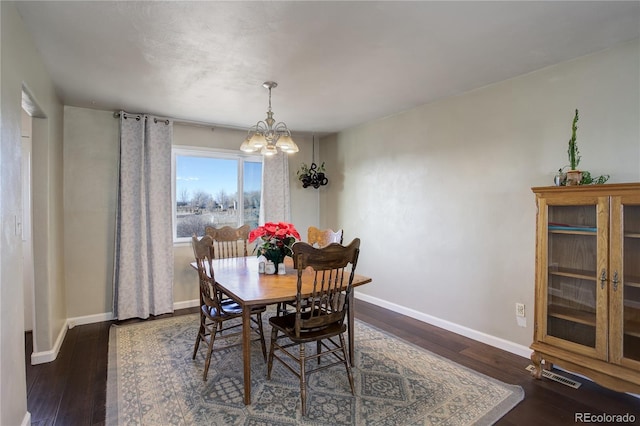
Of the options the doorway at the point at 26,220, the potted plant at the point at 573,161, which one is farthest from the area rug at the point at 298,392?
the potted plant at the point at 573,161

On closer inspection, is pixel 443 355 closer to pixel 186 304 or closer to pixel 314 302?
pixel 314 302

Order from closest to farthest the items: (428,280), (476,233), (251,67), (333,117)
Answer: (251,67)
(476,233)
(428,280)
(333,117)

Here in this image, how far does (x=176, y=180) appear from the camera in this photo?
4359 mm

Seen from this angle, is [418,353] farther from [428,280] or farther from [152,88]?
[152,88]

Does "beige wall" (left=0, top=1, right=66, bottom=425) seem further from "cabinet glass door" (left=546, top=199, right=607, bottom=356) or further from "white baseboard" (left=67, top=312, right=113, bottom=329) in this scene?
"cabinet glass door" (left=546, top=199, right=607, bottom=356)

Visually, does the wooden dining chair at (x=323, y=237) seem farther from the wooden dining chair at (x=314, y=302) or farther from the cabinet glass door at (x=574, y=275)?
the cabinet glass door at (x=574, y=275)

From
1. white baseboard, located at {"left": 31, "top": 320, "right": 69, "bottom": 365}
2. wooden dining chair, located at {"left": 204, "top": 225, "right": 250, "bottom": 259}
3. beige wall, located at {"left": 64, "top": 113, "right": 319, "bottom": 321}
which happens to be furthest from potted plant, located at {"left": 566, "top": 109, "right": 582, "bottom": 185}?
beige wall, located at {"left": 64, "top": 113, "right": 319, "bottom": 321}

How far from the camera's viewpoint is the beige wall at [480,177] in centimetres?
246

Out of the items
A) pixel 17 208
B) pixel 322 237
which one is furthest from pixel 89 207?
pixel 322 237

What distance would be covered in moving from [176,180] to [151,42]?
7.75 ft

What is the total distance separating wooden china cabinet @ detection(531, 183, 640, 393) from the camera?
213 cm

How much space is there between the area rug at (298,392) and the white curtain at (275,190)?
225cm

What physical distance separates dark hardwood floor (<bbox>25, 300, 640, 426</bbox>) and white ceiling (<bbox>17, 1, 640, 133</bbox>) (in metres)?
2.40

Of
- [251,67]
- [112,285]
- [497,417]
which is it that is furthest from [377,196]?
[112,285]
